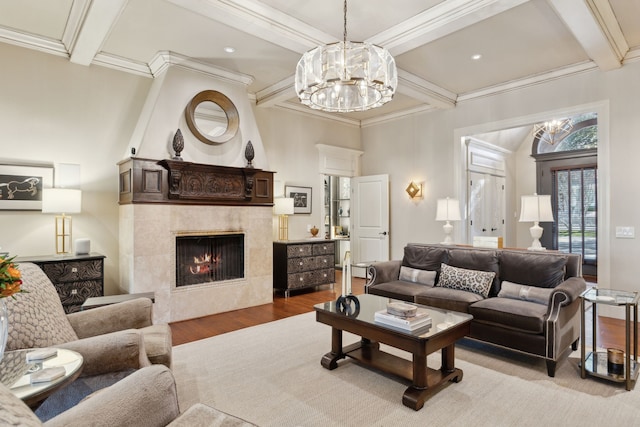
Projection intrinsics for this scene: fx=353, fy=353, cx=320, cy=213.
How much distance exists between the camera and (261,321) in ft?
13.9

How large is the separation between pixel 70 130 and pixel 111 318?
112 inches

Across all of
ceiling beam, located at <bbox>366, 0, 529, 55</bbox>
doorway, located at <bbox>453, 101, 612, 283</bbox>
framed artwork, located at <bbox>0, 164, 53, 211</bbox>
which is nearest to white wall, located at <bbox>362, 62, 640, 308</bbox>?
doorway, located at <bbox>453, 101, 612, 283</bbox>

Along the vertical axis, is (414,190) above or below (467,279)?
above

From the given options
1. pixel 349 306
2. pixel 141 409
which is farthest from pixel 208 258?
pixel 141 409

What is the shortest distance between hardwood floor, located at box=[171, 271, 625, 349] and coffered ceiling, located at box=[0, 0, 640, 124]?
3041 millimetres

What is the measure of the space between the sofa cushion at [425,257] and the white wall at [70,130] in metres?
3.70

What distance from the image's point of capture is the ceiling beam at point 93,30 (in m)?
3.11

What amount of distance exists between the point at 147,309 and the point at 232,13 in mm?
2617

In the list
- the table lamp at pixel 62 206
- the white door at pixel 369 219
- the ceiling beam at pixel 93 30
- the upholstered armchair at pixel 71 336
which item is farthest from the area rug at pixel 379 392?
the white door at pixel 369 219

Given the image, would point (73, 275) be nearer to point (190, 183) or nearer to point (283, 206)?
point (190, 183)

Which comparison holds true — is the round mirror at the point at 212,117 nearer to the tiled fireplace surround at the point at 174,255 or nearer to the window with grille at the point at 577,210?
the tiled fireplace surround at the point at 174,255

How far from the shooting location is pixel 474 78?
16.7ft

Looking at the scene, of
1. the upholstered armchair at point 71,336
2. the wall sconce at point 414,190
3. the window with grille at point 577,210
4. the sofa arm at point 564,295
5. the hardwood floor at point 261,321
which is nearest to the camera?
the upholstered armchair at point 71,336

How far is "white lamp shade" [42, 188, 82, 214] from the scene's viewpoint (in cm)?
370
